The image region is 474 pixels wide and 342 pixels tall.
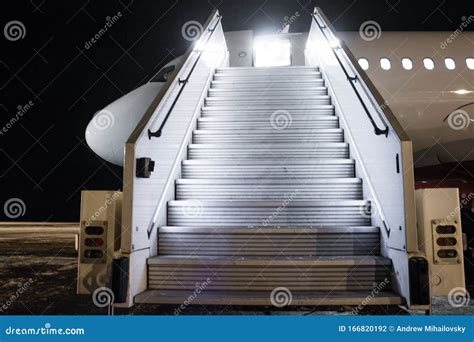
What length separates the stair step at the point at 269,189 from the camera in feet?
13.5

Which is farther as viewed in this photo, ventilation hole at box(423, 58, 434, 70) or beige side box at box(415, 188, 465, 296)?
ventilation hole at box(423, 58, 434, 70)

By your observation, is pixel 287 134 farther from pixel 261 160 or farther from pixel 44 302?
pixel 44 302

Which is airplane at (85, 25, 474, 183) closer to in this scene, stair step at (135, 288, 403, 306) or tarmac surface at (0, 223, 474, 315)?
tarmac surface at (0, 223, 474, 315)

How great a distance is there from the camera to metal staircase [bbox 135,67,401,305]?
3.10 metres

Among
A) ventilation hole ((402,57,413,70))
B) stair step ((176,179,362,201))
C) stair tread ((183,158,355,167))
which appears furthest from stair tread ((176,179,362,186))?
ventilation hole ((402,57,413,70))

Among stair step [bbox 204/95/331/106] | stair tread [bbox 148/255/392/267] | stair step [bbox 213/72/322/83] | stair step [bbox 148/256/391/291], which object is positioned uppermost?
stair step [bbox 213/72/322/83]

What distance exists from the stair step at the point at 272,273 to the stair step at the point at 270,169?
134 centimetres

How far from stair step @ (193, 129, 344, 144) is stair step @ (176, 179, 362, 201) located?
2.62ft

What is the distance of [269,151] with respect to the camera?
471cm

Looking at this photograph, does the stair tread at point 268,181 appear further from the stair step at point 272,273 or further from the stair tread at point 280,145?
the stair step at point 272,273

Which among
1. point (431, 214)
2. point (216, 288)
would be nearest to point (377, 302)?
point (431, 214)

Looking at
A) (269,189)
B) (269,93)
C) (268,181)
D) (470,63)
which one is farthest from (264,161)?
(470,63)

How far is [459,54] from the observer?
27.5 ft

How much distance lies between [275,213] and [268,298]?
3.46 ft
